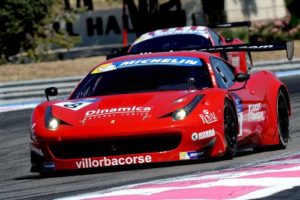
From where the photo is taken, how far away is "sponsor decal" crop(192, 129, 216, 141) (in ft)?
33.7

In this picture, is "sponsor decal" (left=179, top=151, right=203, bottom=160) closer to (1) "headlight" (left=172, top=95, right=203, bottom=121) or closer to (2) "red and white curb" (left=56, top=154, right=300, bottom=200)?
(1) "headlight" (left=172, top=95, right=203, bottom=121)

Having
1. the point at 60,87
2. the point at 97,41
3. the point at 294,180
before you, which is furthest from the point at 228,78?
the point at 97,41

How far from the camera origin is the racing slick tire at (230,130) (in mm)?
10625

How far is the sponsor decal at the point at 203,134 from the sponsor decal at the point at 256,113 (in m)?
1.21

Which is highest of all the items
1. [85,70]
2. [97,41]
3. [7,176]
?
[7,176]

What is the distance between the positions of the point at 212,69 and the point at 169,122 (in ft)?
4.60

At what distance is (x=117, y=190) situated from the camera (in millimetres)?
8234

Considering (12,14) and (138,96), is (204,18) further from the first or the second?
(138,96)

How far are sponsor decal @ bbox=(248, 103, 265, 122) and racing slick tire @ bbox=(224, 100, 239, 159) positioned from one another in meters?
0.54

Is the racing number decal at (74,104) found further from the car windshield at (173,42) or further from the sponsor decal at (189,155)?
the car windshield at (173,42)

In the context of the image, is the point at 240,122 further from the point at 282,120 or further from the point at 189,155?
the point at 282,120

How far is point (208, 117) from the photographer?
1035 centimetres

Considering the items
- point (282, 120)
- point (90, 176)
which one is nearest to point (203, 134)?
point (90, 176)

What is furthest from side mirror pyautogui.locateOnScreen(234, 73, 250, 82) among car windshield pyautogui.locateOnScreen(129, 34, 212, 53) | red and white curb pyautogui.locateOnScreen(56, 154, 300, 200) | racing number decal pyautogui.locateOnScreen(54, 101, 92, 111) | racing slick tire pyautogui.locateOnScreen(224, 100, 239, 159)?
car windshield pyautogui.locateOnScreen(129, 34, 212, 53)
